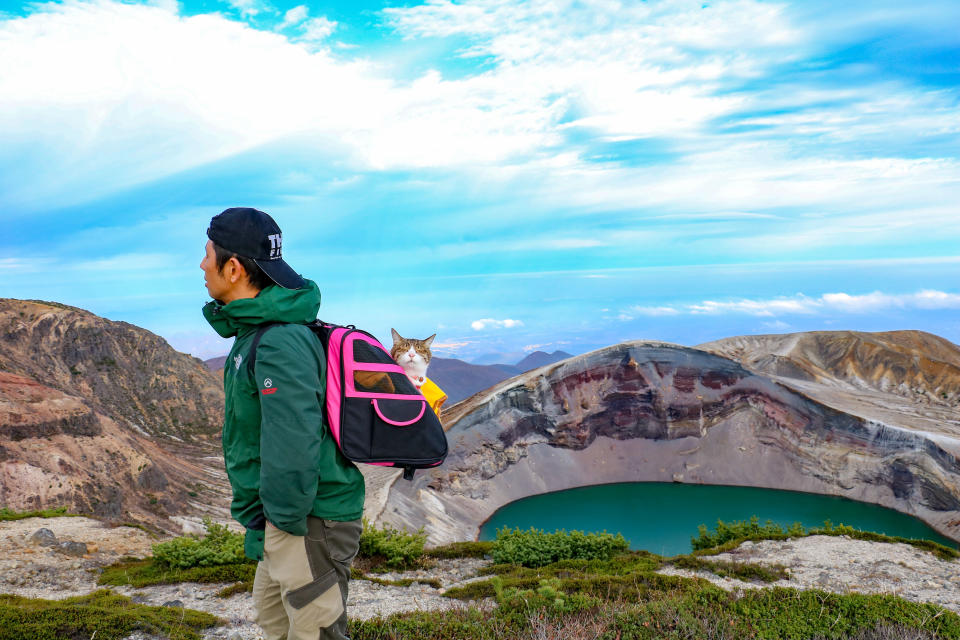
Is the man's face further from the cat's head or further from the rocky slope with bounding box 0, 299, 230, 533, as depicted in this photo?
the rocky slope with bounding box 0, 299, 230, 533

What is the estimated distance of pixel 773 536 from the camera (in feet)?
52.8

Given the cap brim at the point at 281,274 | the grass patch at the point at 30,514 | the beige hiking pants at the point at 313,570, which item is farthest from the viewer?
the grass patch at the point at 30,514

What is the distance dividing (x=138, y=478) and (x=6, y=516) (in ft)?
56.6

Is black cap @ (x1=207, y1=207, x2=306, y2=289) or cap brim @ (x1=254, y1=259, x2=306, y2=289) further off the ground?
black cap @ (x1=207, y1=207, x2=306, y2=289)

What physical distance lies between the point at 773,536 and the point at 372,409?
16200 mm

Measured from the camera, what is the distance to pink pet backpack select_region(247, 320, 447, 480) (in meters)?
3.66

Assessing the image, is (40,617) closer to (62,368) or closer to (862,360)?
(62,368)

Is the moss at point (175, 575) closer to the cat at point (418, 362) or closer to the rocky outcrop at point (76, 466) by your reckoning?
the cat at point (418, 362)

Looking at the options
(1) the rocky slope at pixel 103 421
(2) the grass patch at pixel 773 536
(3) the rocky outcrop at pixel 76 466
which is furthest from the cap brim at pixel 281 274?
(3) the rocky outcrop at pixel 76 466

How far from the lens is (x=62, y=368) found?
57094mm

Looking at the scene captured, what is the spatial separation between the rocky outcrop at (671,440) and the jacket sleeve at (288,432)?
43.7 m

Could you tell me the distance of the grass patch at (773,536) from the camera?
1527cm

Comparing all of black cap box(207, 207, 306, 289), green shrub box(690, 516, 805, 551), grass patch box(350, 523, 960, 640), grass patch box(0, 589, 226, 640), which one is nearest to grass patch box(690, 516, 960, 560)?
green shrub box(690, 516, 805, 551)

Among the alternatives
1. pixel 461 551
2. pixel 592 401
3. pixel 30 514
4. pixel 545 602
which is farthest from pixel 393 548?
pixel 592 401
